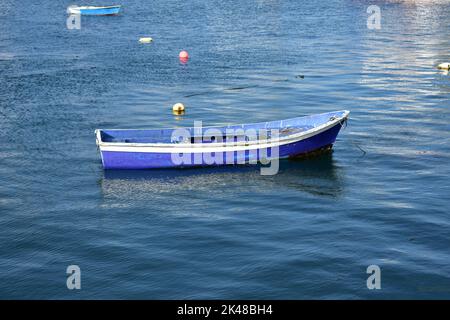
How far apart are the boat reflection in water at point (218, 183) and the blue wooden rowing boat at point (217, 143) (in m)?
0.49

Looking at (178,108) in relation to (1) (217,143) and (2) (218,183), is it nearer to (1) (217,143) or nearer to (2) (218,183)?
(1) (217,143)

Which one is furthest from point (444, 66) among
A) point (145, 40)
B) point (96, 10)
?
point (96, 10)

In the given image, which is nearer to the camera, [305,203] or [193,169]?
[305,203]

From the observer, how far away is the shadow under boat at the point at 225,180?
37.7 m

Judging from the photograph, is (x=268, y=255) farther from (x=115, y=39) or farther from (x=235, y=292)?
(x=115, y=39)

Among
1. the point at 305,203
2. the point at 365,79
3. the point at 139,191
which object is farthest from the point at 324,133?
the point at 365,79

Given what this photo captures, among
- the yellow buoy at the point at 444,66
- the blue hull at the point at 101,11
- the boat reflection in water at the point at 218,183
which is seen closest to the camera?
the boat reflection in water at the point at 218,183

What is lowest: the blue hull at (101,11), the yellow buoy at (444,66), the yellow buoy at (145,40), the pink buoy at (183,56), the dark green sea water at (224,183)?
the dark green sea water at (224,183)

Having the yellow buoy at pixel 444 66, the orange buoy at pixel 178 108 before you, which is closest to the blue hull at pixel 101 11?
the yellow buoy at pixel 444 66

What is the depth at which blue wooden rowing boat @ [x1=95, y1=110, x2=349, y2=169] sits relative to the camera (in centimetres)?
3934

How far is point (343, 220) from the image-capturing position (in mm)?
34000

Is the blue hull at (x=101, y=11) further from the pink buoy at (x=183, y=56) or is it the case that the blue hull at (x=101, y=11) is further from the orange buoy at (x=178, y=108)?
the orange buoy at (x=178, y=108)

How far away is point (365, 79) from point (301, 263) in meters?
35.9

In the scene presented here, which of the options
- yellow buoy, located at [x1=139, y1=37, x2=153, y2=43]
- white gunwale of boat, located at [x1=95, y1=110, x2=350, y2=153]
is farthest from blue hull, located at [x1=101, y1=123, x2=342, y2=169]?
yellow buoy, located at [x1=139, y1=37, x2=153, y2=43]
